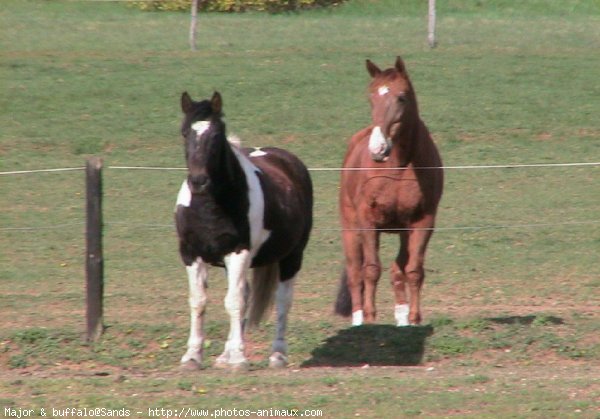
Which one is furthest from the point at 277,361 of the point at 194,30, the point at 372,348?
the point at 194,30

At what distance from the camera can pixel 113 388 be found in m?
7.28

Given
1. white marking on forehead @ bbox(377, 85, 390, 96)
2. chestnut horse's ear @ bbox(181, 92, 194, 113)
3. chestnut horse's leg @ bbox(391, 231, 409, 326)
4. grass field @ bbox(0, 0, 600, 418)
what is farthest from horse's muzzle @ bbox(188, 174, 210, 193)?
chestnut horse's leg @ bbox(391, 231, 409, 326)

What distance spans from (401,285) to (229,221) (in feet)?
7.30

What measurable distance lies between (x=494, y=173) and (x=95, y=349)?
8951 millimetres

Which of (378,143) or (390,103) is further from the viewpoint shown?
(390,103)

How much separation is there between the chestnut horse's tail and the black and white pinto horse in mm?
1249

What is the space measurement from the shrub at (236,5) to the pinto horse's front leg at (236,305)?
2025 centimetres

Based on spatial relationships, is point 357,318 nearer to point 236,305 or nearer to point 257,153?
point 257,153

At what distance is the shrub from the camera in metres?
27.8

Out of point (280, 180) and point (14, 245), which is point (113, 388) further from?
point (14, 245)

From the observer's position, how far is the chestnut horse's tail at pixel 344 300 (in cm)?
1007

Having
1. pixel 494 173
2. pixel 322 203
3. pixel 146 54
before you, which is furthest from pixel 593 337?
pixel 146 54

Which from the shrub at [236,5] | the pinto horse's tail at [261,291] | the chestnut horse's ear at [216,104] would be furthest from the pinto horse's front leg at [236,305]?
the shrub at [236,5]

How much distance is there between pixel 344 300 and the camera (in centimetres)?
1011
